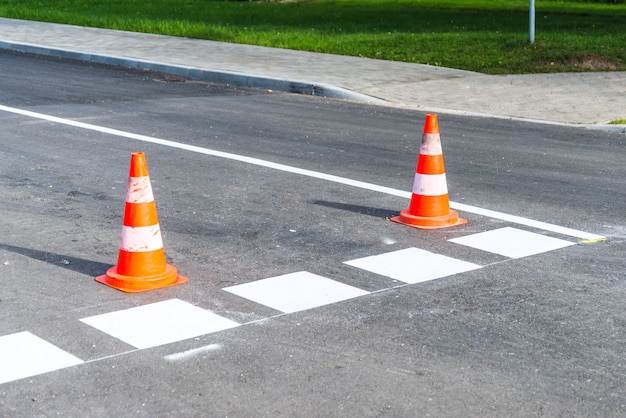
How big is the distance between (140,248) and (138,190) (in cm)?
35

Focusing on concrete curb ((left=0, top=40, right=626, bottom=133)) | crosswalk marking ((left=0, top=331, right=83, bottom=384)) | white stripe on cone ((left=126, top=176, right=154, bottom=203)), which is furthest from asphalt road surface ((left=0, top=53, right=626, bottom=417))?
concrete curb ((left=0, top=40, right=626, bottom=133))

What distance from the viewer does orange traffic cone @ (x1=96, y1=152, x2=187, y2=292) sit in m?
6.33

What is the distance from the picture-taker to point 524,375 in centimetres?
502

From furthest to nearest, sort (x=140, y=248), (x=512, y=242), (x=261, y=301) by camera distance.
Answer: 1. (x=512, y=242)
2. (x=140, y=248)
3. (x=261, y=301)

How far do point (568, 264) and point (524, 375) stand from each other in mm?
2026

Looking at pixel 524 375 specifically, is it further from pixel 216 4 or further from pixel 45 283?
pixel 216 4

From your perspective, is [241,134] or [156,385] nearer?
[156,385]

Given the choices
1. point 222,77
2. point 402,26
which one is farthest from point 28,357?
point 402,26

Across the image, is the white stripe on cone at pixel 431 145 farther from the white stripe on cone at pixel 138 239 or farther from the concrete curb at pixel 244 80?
the concrete curb at pixel 244 80

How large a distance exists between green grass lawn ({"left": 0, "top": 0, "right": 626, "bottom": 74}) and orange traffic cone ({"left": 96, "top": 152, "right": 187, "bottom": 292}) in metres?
11.4

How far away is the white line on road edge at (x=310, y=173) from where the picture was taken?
7.82 meters

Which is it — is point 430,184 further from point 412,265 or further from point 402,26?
point 402,26

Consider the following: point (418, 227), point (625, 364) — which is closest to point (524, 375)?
point (625, 364)

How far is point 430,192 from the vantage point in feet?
25.8
